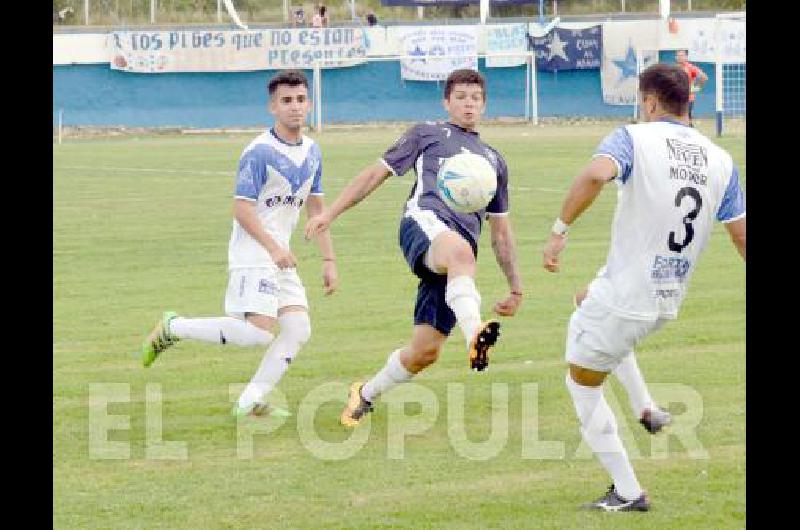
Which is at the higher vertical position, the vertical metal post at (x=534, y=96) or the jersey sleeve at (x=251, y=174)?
the vertical metal post at (x=534, y=96)

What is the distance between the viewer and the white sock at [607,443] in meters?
7.94

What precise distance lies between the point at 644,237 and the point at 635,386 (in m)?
1.53

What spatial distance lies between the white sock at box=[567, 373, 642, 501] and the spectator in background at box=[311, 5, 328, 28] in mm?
45187

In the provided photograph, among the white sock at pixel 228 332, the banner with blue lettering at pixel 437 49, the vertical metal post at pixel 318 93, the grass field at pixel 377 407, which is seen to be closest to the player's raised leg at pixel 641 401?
the grass field at pixel 377 407

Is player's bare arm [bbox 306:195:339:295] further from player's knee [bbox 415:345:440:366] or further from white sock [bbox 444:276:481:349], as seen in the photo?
white sock [bbox 444:276:481:349]

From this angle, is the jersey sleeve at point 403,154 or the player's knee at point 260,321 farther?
the player's knee at point 260,321

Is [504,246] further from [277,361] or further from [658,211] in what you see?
[658,211]

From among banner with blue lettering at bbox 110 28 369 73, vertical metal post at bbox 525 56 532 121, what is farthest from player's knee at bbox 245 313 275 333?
banner with blue lettering at bbox 110 28 369 73

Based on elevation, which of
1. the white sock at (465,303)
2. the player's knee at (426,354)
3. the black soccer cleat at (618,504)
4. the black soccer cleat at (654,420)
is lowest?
the black soccer cleat at (618,504)

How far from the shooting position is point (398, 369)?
1002 cm

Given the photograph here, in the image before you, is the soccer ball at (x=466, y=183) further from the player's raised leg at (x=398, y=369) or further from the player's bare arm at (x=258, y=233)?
the player's bare arm at (x=258, y=233)

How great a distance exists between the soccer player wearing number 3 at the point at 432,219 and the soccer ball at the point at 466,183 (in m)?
0.14

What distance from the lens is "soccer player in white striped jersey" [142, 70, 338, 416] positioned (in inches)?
402

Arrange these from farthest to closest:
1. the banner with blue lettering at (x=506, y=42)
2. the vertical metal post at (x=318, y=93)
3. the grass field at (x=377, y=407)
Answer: the banner with blue lettering at (x=506, y=42) < the vertical metal post at (x=318, y=93) < the grass field at (x=377, y=407)
